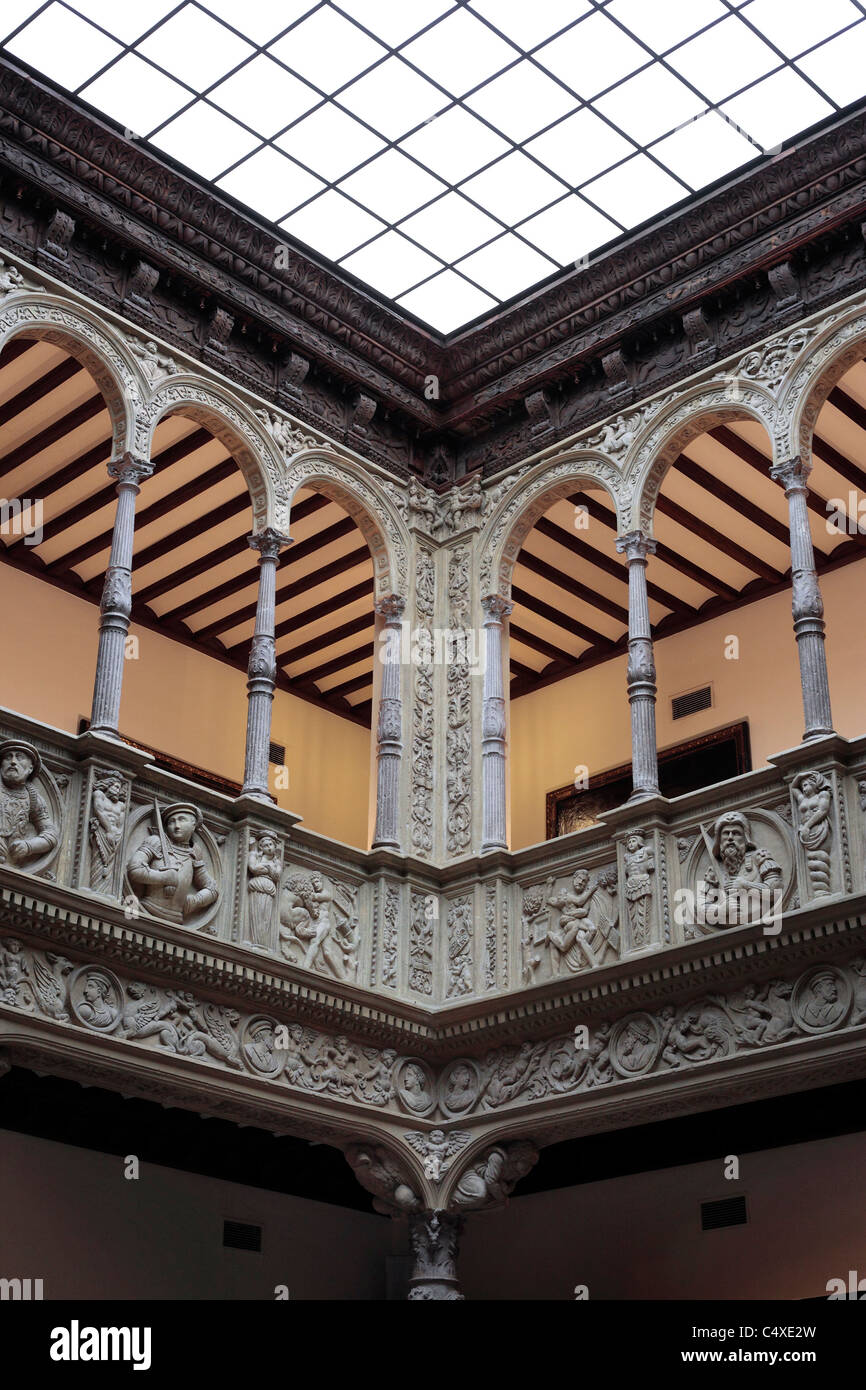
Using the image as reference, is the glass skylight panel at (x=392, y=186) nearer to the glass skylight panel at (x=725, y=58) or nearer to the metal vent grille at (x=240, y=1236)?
the glass skylight panel at (x=725, y=58)

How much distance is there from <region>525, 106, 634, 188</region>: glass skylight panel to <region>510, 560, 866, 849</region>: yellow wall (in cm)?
337

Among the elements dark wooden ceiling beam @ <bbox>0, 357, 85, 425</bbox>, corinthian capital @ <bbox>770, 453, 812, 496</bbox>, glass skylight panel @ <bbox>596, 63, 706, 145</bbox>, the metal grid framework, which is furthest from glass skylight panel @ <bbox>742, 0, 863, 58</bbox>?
dark wooden ceiling beam @ <bbox>0, 357, 85, 425</bbox>

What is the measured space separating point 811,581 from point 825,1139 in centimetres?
326

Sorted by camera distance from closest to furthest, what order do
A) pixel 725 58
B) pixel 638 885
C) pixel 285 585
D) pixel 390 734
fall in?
pixel 638 885 → pixel 725 58 → pixel 390 734 → pixel 285 585

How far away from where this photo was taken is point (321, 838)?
8719 millimetres

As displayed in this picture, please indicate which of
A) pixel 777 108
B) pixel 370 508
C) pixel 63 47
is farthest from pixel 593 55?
pixel 370 508

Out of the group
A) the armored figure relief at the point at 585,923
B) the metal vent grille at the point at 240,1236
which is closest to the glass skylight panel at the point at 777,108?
the armored figure relief at the point at 585,923

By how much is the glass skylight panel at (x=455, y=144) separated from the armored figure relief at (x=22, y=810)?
419 centimetres

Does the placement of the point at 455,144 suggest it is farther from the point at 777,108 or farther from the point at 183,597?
the point at 183,597

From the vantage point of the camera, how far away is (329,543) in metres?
11.3

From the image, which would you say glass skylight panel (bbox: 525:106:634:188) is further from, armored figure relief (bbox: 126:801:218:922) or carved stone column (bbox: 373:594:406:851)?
armored figure relief (bbox: 126:801:218:922)

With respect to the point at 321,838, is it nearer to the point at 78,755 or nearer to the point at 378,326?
the point at 78,755

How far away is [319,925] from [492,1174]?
1586 millimetres

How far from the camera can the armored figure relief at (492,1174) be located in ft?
27.9
